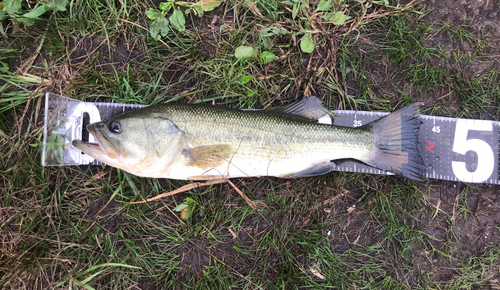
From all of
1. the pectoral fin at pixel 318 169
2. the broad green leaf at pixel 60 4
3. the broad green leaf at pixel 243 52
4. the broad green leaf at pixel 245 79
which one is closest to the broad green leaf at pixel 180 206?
the pectoral fin at pixel 318 169

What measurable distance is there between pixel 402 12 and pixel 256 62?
201cm

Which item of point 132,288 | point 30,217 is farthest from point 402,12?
point 30,217

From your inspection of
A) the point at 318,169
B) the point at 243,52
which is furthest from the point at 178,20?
the point at 318,169

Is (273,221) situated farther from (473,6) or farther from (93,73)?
(473,6)

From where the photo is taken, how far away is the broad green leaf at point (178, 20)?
339 cm

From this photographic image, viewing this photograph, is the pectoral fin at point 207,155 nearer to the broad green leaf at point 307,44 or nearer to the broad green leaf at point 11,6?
the broad green leaf at point 307,44

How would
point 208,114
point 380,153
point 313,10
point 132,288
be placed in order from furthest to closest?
1. point 313,10
2. point 132,288
3. point 380,153
4. point 208,114

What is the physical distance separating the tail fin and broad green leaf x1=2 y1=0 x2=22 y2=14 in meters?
4.31

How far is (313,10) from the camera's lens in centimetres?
357

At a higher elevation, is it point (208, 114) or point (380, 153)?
point (208, 114)

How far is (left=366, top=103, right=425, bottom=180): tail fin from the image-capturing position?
3.12m

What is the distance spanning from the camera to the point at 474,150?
11.2ft

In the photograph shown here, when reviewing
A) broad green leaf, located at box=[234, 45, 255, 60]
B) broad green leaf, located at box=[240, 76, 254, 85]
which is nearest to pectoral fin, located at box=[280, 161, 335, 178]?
broad green leaf, located at box=[240, 76, 254, 85]

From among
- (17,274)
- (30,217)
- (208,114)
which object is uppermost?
(208,114)
